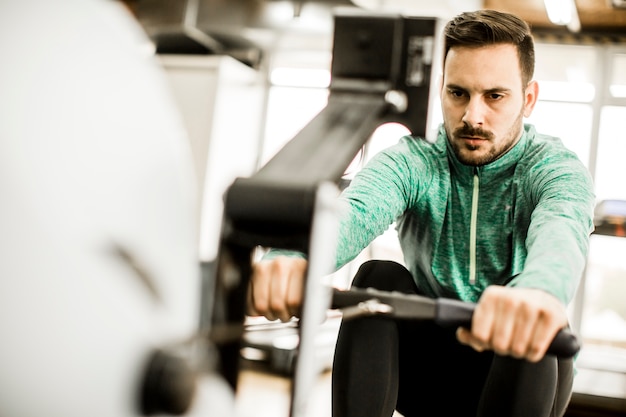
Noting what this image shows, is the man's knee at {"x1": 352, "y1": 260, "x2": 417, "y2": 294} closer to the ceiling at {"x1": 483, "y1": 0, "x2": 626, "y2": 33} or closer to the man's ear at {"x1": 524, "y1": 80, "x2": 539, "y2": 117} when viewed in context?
the man's ear at {"x1": 524, "y1": 80, "x2": 539, "y2": 117}

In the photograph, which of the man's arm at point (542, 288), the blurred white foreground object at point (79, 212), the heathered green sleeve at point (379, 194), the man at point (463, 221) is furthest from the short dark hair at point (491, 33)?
the blurred white foreground object at point (79, 212)

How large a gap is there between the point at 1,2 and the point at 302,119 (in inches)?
217

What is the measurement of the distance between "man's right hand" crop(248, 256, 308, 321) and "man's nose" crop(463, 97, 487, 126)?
712mm

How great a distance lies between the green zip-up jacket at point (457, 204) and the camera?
3.88ft

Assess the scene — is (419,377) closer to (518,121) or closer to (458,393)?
(458,393)

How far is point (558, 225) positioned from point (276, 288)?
0.46m

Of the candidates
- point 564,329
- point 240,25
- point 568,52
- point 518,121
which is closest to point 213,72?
point 240,25

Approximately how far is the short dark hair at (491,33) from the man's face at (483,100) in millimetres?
14

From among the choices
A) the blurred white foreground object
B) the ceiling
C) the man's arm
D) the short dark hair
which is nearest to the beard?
the short dark hair

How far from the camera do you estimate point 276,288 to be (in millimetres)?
709

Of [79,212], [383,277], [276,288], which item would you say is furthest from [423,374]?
[79,212]

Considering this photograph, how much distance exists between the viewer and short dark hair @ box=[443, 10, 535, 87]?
1.31 metres

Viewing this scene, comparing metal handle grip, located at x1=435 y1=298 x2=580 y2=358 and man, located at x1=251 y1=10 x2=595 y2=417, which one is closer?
metal handle grip, located at x1=435 y1=298 x2=580 y2=358

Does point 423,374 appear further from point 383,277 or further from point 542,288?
point 542,288
